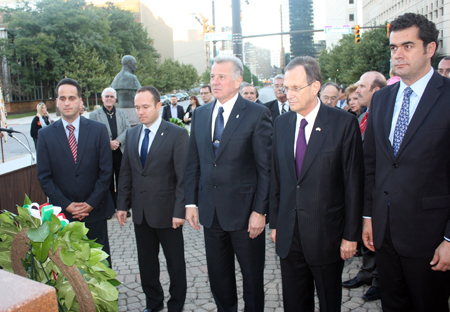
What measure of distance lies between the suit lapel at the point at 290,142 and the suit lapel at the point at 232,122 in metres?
0.51

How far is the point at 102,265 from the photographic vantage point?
232 cm

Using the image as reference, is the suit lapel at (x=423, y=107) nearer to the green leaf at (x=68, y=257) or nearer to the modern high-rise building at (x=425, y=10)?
the green leaf at (x=68, y=257)

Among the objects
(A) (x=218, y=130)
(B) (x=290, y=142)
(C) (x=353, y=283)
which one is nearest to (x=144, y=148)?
(A) (x=218, y=130)

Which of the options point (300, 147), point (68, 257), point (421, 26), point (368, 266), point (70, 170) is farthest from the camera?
point (368, 266)

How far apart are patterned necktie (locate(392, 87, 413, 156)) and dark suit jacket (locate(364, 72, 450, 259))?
5cm

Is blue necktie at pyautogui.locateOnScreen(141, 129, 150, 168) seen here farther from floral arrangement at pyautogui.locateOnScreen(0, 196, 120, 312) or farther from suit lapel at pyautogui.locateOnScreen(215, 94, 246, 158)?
floral arrangement at pyautogui.locateOnScreen(0, 196, 120, 312)

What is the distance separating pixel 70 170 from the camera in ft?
12.5

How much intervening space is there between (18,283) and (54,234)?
2.39ft

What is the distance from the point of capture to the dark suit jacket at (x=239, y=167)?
321 cm

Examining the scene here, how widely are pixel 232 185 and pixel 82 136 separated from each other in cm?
169

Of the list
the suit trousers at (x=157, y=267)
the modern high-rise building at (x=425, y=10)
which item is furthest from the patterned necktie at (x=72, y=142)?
the modern high-rise building at (x=425, y=10)

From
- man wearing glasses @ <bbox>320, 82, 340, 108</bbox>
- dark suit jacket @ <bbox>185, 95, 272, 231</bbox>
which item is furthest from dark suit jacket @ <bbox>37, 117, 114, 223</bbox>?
man wearing glasses @ <bbox>320, 82, 340, 108</bbox>

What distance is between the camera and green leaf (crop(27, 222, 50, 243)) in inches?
79.2

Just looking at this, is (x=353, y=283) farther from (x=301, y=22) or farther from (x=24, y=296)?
(x=301, y=22)
